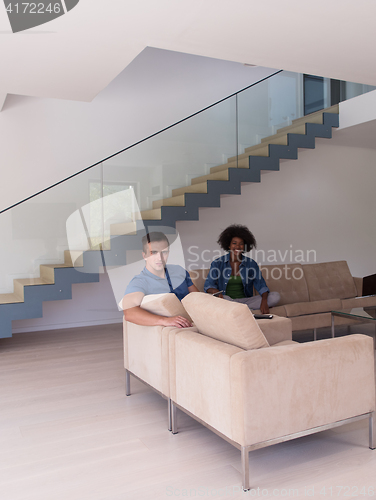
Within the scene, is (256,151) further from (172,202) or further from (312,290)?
(312,290)

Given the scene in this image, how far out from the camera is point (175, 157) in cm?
529

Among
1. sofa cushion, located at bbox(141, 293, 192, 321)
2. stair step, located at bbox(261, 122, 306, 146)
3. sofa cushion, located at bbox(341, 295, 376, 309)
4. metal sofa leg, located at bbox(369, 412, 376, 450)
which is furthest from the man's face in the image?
stair step, located at bbox(261, 122, 306, 146)

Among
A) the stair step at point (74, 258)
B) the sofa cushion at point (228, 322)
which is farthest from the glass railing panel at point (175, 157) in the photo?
the sofa cushion at point (228, 322)

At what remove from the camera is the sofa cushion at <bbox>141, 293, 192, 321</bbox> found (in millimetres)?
2859

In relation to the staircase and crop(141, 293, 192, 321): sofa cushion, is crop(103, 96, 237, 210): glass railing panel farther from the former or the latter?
crop(141, 293, 192, 321): sofa cushion

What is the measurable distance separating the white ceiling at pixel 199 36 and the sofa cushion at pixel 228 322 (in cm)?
188

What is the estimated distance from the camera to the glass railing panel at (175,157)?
4.92 metres

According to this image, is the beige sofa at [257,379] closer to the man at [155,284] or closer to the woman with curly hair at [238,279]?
the man at [155,284]

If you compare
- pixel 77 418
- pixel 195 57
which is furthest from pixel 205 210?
pixel 77 418

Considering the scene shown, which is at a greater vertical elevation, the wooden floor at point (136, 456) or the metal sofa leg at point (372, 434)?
the metal sofa leg at point (372, 434)

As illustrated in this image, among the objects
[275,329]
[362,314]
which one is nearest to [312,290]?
[362,314]

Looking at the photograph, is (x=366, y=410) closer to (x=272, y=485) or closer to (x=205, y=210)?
(x=272, y=485)

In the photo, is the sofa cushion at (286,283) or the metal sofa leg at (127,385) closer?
the metal sofa leg at (127,385)

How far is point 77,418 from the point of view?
288 cm
